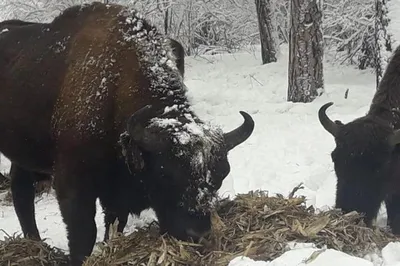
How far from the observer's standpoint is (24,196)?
655 cm

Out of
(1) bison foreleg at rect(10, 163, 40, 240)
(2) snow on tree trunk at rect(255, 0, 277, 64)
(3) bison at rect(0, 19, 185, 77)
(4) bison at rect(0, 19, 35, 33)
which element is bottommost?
(2) snow on tree trunk at rect(255, 0, 277, 64)

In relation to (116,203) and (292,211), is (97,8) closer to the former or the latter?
(116,203)

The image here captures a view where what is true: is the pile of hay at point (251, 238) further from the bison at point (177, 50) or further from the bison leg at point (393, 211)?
the bison at point (177, 50)

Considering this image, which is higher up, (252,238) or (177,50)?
(177,50)

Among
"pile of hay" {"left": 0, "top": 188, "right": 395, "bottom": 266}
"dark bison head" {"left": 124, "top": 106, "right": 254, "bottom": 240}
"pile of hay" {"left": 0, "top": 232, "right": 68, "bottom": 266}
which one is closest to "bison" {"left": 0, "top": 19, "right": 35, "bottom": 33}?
"pile of hay" {"left": 0, "top": 232, "right": 68, "bottom": 266}

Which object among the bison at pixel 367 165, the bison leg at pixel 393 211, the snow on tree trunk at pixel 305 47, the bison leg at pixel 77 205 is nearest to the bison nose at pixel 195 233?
the bison leg at pixel 77 205

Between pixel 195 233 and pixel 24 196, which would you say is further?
pixel 24 196

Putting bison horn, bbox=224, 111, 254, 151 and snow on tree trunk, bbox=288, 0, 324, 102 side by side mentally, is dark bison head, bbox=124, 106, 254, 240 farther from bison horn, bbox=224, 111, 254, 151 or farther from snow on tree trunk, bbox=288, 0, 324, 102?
snow on tree trunk, bbox=288, 0, 324, 102

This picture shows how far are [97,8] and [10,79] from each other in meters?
1.09

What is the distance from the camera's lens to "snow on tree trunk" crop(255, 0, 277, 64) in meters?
18.3

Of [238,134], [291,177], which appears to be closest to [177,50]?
[238,134]

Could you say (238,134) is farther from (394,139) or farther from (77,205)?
(394,139)

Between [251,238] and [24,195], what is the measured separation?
9.89 feet

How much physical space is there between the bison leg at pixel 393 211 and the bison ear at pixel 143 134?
2589mm
